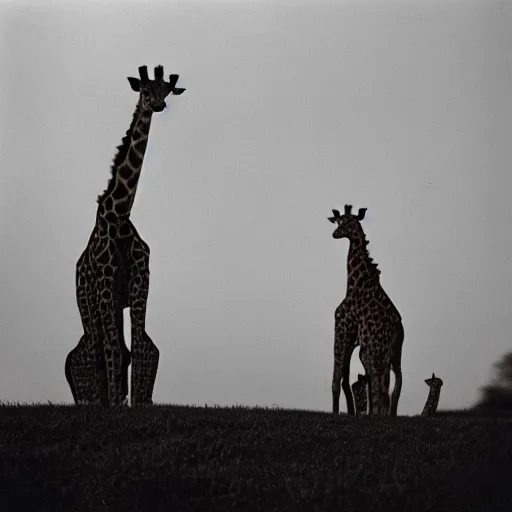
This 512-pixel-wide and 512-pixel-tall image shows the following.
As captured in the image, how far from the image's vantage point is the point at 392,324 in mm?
14117

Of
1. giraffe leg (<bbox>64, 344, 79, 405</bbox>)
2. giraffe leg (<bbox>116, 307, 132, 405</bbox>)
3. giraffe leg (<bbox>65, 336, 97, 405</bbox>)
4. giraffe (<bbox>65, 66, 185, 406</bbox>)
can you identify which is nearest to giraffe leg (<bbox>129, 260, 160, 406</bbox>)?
giraffe (<bbox>65, 66, 185, 406</bbox>)

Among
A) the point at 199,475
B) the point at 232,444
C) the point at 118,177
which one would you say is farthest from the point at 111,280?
the point at 199,475

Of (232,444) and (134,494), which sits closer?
(134,494)

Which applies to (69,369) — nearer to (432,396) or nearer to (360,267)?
(360,267)

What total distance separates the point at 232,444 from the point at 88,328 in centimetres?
354

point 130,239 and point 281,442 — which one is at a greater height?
point 130,239

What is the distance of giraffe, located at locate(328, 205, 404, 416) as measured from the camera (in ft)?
45.7

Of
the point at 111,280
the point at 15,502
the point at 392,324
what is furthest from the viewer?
the point at 392,324

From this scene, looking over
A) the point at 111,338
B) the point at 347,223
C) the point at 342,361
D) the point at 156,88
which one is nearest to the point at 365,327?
the point at 342,361

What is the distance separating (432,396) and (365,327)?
1.60 metres

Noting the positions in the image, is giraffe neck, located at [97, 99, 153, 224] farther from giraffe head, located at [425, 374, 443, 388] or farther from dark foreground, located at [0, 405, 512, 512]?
giraffe head, located at [425, 374, 443, 388]

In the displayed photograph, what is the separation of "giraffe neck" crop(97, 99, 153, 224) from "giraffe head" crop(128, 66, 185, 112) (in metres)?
0.23

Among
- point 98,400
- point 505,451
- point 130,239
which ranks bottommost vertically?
point 505,451

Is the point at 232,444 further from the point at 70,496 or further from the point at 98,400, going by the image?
the point at 98,400
